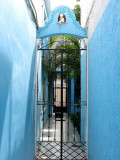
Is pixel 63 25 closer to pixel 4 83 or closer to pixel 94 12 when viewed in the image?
pixel 94 12

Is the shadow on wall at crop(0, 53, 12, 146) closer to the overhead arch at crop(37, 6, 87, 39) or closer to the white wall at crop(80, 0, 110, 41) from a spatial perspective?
the white wall at crop(80, 0, 110, 41)

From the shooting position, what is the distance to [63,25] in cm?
455

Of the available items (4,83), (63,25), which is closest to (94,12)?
(63,25)

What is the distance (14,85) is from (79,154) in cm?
316

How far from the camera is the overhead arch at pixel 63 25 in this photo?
454cm

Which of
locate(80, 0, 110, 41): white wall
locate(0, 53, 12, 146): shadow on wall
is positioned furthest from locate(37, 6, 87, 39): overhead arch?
locate(0, 53, 12, 146): shadow on wall

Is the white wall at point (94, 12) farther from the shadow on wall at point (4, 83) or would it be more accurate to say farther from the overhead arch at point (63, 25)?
the shadow on wall at point (4, 83)

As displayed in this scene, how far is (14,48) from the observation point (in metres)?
2.46

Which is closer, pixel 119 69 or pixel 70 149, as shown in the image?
pixel 119 69

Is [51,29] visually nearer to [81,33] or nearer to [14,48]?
[81,33]

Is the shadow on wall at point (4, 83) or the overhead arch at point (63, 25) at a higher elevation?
the overhead arch at point (63, 25)

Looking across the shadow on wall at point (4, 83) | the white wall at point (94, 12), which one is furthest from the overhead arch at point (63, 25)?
the shadow on wall at point (4, 83)

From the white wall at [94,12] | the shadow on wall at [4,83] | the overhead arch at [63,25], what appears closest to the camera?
the shadow on wall at [4,83]

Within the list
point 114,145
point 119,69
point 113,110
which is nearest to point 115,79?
point 119,69
